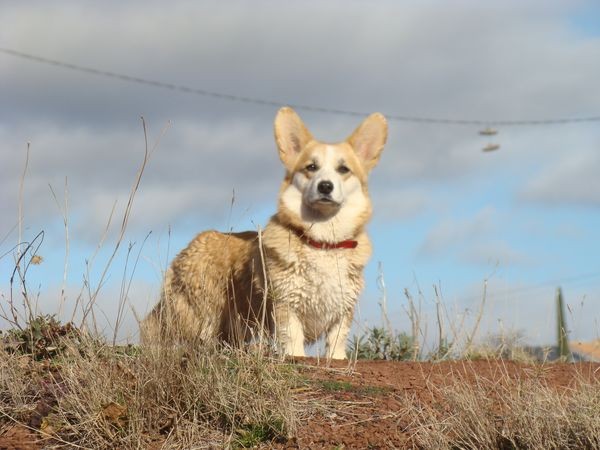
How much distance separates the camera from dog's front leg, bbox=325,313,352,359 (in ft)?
25.9

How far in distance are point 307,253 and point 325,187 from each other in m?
0.56

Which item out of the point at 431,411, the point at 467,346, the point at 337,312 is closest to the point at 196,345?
the point at 431,411

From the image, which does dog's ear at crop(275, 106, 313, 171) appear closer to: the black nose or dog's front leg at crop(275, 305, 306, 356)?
the black nose

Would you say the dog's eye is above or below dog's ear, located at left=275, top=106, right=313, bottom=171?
below

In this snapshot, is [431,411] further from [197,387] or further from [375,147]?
[375,147]

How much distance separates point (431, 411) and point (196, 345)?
4.94ft

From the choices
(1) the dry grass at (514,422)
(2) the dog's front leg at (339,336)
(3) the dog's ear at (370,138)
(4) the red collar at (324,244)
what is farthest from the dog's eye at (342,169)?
(1) the dry grass at (514,422)

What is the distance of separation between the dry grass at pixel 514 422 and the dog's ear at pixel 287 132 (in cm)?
341

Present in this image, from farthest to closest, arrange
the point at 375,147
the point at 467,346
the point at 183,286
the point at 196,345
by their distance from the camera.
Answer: the point at 183,286 → the point at 375,147 → the point at 467,346 → the point at 196,345

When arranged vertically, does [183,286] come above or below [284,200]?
below

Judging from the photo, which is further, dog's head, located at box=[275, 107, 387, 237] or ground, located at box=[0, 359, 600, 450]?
dog's head, located at box=[275, 107, 387, 237]

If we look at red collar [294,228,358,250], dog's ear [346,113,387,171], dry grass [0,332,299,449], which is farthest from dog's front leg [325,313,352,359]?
dry grass [0,332,299,449]

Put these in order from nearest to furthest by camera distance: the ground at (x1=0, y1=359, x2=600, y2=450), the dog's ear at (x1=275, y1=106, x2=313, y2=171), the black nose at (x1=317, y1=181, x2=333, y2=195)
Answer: the ground at (x1=0, y1=359, x2=600, y2=450) < the black nose at (x1=317, y1=181, x2=333, y2=195) < the dog's ear at (x1=275, y1=106, x2=313, y2=171)

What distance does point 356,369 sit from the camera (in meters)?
6.51
